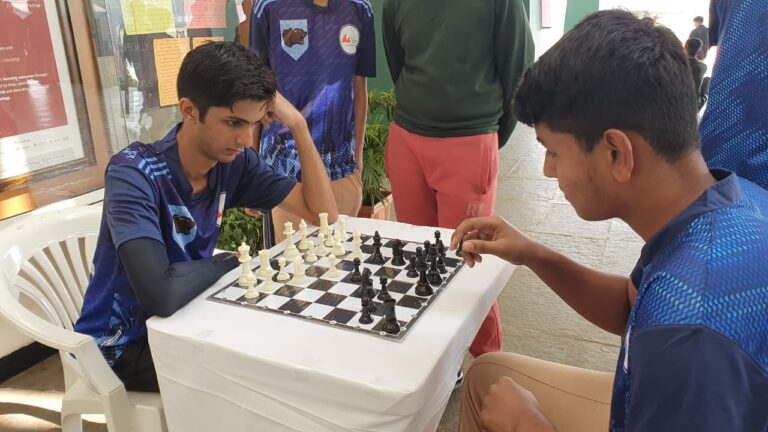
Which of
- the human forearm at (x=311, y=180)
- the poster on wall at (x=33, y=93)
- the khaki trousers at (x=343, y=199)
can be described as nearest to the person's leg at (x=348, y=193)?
the khaki trousers at (x=343, y=199)

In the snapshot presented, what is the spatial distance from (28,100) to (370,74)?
63.2 inches

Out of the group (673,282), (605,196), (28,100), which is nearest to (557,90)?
(605,196)

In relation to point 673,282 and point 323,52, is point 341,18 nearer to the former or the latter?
point 323,52

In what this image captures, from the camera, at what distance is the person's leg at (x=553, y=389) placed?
4.53 ft

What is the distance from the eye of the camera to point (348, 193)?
271 centimetres

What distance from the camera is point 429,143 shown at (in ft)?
Answer: 8.03

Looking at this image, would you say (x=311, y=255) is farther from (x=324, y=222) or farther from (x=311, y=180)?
(x=311, y=180)

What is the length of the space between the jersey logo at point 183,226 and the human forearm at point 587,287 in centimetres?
101

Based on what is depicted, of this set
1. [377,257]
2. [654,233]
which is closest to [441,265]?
[377,257]

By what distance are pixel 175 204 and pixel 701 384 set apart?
4.73 feet

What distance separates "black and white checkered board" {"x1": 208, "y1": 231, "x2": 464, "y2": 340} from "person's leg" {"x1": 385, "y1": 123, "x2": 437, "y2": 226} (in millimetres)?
839

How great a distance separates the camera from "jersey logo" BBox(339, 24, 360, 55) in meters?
2.50

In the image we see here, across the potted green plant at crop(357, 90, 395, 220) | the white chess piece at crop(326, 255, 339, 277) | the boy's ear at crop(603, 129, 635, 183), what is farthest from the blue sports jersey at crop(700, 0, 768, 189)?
the potted green plant at crop(357, 90, 395, 220)

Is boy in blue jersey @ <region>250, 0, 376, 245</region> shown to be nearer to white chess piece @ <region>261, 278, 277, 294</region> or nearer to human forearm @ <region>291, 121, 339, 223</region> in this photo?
human forearm @ <region>291, 121, 339, 223</region>
